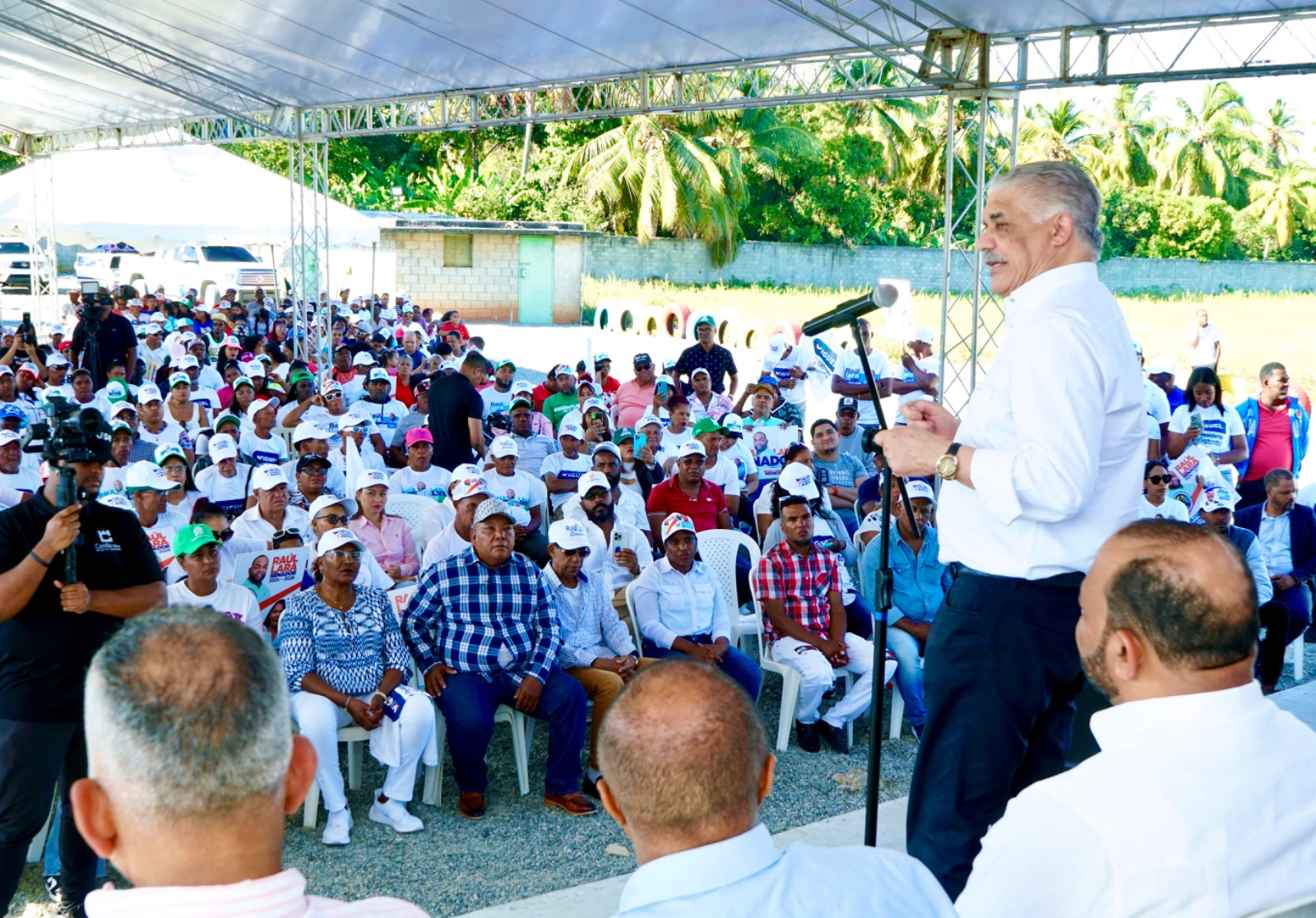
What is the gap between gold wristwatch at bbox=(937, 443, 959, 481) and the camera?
2.27m

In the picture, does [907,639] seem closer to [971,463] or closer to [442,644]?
[442,644]

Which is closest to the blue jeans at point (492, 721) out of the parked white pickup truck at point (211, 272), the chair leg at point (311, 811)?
the chair leg at point (311, 811)

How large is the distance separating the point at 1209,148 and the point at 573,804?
43.7 metres

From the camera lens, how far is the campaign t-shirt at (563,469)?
8.41 meters

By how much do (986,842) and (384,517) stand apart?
5.37 m

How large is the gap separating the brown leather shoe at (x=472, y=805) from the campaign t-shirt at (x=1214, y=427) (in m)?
6.45

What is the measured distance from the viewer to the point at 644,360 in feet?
35.9

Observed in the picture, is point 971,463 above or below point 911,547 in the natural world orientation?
above

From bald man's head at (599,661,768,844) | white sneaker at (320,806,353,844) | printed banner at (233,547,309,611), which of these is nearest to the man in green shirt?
printed banner at (233,547,309,611)

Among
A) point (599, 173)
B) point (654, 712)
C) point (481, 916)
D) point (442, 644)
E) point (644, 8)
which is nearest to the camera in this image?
point (654, 712)

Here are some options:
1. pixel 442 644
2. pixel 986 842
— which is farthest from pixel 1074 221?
pixel 442 644

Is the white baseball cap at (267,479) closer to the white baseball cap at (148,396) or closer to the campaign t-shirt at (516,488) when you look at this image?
the campaign t-shirt at (516,488)

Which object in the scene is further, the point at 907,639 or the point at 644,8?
the point at 644,8

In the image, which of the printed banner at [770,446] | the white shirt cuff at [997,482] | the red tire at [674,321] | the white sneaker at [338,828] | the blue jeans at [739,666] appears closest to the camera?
A: the white shirt cuff at [997,482]
